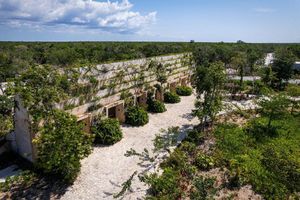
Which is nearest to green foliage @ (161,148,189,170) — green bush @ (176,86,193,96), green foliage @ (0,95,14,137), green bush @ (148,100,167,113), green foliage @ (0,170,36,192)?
green foliage @ (0,170,36,192)

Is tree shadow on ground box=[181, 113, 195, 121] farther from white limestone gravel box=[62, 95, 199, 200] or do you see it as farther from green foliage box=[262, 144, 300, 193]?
green foliage box=[262, 144, 300, 193]

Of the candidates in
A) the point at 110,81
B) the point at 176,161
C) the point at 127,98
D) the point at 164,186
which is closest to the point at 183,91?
the point at 127,98

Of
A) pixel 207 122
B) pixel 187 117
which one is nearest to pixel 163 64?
pixel 187 117

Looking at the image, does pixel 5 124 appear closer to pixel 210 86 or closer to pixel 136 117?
pixel 136 117

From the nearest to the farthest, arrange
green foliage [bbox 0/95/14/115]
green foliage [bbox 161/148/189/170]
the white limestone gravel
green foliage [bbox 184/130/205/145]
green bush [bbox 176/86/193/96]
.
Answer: the white limestone gravel < green foliage [bbox 161/148/189/170] < green foliage [bbox 0/95/14/115] < green foliage [bbox 184/130/205/145] < green bush [bbox 176/86/193/96]

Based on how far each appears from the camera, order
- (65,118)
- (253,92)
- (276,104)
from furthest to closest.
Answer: (253,92) < (276,104) < (65,118)

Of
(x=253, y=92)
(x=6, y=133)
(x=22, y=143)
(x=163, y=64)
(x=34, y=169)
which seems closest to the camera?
(x=34, y=169)

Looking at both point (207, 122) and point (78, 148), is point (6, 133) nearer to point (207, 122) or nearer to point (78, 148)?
point (78, 148)
